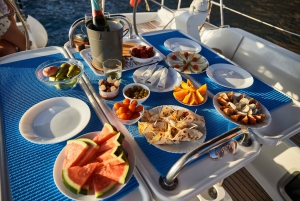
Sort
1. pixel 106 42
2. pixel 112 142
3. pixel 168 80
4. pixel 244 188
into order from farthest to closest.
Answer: pixel 244 188 → pixel 168 80 → pixel 106 42 → pixel 112 142

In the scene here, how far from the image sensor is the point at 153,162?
100 cm

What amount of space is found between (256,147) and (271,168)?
3.68 ft

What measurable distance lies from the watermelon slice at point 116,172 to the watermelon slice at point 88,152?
8cm

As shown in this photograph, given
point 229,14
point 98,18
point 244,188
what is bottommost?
point 229,14

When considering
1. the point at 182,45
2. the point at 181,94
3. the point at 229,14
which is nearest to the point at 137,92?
the point at 181,94

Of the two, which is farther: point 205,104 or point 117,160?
point 205,104

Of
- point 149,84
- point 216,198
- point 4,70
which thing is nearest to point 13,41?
point 4,70

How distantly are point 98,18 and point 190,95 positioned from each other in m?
0.83

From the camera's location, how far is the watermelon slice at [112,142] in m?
0.94

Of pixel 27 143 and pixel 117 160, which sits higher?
pixel 117 160

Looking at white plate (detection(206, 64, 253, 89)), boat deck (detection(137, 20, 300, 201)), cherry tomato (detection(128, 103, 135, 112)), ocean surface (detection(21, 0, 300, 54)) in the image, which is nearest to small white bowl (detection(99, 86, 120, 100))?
cherry tomato (detection(128, 103, 135, 112))

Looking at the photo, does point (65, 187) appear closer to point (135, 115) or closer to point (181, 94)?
point (135, 115)

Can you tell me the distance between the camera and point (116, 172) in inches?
34.3

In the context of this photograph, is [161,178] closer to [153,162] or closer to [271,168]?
[153,162]
